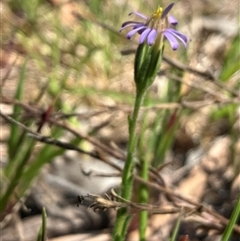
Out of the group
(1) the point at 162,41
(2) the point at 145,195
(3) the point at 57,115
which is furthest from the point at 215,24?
(1) the point at 162,41

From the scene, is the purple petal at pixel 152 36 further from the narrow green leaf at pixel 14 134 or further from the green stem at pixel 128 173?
the narrow green leaf at pixel 14 134

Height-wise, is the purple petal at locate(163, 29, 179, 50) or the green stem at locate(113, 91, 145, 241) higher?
the purple petal at locate(163, 29, 179, 50)

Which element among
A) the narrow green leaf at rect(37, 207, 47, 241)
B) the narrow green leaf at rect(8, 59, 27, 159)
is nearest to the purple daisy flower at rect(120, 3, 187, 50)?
the narrow green leaf at rect(37, 207, 47, 241)

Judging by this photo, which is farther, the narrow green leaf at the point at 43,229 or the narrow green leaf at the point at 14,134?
the narrow green leaf at the point at 14,134

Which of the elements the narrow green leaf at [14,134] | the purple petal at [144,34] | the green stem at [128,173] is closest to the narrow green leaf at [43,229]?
the green stem at [128,173]

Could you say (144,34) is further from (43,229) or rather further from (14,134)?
(14,134)

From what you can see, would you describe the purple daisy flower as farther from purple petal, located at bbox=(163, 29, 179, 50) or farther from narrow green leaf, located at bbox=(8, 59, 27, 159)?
narrow green leaf, located at bbox=(8, 59, 27, 159)

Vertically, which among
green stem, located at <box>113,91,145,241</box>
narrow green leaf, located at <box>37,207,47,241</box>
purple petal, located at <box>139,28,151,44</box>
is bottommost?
narrow green leaf, located at <box>37,207,47,241</box>

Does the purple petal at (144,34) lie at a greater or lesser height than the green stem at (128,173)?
→ greater
